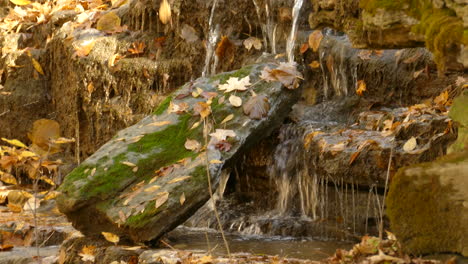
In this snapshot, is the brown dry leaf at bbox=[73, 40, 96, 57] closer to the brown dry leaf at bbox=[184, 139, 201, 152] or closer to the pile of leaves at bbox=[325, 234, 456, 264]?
the brown dry leaf at bbox=[184, 139, 201, 152]

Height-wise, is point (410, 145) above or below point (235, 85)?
below

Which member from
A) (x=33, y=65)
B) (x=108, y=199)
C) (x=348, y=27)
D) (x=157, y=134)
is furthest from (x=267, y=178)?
(x=33, y=65)

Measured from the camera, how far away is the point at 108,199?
5.63m

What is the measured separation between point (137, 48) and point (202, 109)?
2933mm

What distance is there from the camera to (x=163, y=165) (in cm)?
588

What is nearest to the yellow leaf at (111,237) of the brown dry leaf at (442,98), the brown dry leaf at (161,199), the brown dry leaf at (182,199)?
the brown dry leaf at (161,199)

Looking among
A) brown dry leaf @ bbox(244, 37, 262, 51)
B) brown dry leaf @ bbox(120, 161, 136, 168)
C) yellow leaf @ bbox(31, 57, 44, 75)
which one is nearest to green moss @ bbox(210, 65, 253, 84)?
brown dry leaf @ bbox(120, 161, 136, 168)

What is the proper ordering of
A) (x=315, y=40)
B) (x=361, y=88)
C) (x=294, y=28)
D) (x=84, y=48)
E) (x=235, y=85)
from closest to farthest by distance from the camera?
1. (x=235, y=85)
2. (x=361, y=88)
3. (x=315, y=40)
4. (x=294, y=28)
5. (x=84, y=48)

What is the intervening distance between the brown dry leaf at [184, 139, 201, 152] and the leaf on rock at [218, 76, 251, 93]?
576 millimetres

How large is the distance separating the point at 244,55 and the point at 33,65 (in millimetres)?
3166

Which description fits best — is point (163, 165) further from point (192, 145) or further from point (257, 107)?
point (257, 107)

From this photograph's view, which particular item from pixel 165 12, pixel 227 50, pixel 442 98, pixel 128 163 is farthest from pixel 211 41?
pixel 128 163

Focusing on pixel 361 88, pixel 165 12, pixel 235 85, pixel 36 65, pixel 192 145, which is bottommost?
pixel 192 145

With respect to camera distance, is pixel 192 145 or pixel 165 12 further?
pixel 165 12
